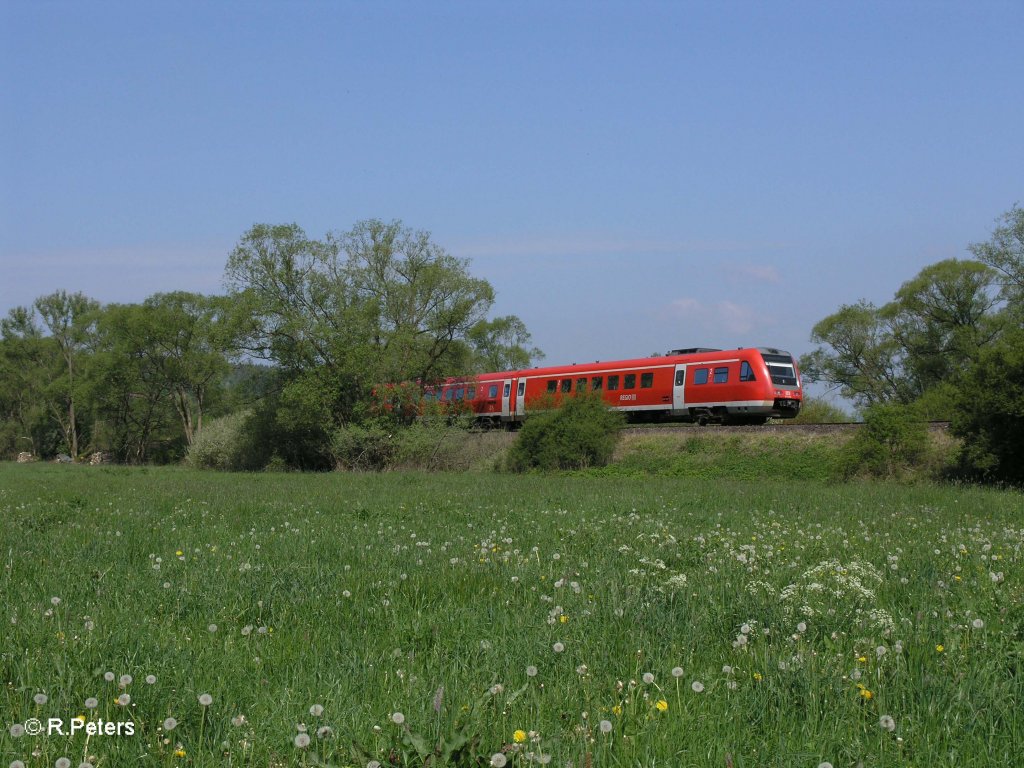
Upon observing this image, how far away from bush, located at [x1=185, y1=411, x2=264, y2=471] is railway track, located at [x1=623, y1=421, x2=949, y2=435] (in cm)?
2419

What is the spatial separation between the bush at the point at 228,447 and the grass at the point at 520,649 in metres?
42.5

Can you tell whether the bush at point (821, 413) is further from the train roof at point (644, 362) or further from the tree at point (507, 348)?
the tree at point (507, 348)

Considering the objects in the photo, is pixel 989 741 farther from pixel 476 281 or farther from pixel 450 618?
pixel 476 281

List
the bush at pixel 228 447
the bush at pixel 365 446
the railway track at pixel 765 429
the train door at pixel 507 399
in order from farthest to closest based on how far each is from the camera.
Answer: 1. the bush at pixel 228 447
2. the train door at pixel 507 399
3. the bush at pixel 365 446
4. the railway track at pixel 765 429

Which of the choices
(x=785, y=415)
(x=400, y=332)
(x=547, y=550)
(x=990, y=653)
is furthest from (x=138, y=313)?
(x=990, y=653)

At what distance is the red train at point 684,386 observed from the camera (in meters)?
34.2

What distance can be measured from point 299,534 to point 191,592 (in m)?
3.77

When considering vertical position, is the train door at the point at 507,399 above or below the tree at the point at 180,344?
below

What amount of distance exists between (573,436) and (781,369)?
893 cm

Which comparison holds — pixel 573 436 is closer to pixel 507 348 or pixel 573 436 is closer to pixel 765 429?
pixel 765 429

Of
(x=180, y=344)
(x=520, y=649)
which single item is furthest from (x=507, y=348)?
(x=520, y=649)

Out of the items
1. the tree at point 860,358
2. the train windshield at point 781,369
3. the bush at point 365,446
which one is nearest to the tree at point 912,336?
the tree at point 860,358

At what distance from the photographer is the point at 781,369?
34531mm

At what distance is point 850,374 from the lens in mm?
61844
